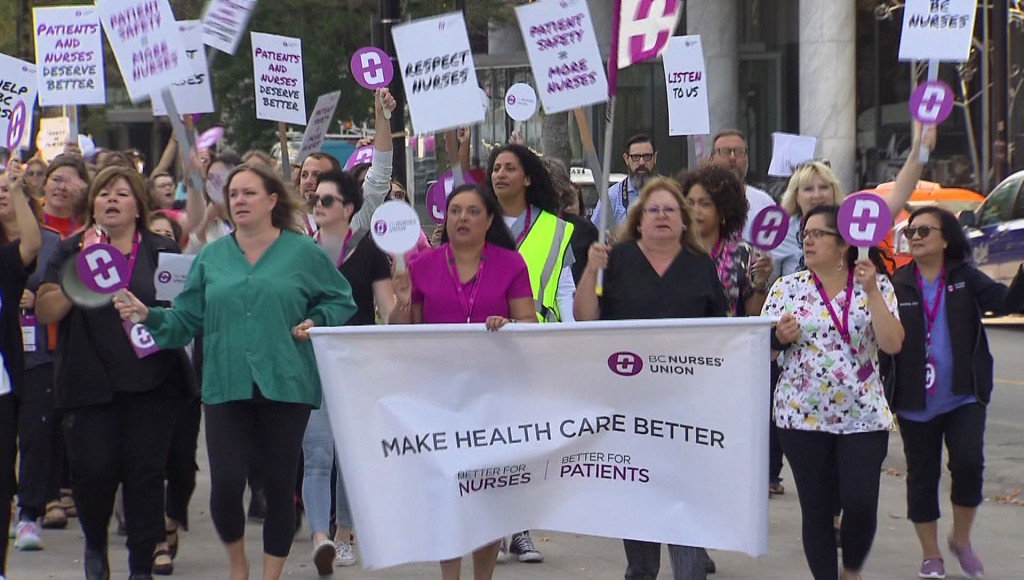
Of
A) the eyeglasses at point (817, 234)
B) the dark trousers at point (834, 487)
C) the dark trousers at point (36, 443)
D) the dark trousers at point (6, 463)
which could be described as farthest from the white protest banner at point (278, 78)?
the dark trousers at point (834, 487)

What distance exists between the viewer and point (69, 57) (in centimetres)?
1071

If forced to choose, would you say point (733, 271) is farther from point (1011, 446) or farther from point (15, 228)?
point (1011, 446)

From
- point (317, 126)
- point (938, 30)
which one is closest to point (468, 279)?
point (938, 30)

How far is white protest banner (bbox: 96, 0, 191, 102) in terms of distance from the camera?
7.73 meters

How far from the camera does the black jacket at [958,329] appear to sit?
720 cm

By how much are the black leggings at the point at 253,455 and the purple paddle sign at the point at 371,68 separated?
3.50 metres

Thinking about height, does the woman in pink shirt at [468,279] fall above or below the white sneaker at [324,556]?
above

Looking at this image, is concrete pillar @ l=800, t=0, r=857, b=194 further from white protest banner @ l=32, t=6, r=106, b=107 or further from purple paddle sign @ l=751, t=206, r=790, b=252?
purple paddle sign @ l=751, t=206, r=790, b=252

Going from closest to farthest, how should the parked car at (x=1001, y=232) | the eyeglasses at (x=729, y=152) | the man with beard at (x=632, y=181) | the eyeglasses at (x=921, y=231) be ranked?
the eyeglasses at (x=921, y=231), the eyeglasses at (x=729, y=152), the man with beard at (x=632, y=181), the parked car at (x=1001, y=232)

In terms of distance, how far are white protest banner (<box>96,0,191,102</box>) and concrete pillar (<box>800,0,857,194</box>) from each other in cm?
2643

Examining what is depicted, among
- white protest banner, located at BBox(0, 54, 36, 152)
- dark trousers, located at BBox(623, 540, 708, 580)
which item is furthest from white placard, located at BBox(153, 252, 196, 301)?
white protest banner, located at BBox(0, 54, 36, 152)

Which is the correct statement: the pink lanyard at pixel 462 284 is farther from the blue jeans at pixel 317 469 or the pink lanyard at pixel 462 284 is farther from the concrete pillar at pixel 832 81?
the concrete pillar at pixel 832 81

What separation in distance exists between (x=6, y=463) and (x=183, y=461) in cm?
113

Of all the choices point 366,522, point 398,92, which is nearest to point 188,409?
point 366,522
